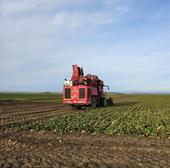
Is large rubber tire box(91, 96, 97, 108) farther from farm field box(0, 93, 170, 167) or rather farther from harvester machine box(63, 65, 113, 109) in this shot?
farm field box(0, 93, 170, 167)

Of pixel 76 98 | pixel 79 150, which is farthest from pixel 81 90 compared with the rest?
pixel 79 150

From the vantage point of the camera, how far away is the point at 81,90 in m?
31.5

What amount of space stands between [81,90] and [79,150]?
67.5 ft

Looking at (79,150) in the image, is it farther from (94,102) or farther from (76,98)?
(94,102)

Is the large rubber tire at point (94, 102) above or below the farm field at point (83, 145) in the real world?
above

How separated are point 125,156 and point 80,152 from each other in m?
1.40

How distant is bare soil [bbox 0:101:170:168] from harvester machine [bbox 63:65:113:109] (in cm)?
1627

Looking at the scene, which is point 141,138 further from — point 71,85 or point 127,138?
point 71,85

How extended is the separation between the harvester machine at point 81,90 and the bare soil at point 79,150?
53.4ft

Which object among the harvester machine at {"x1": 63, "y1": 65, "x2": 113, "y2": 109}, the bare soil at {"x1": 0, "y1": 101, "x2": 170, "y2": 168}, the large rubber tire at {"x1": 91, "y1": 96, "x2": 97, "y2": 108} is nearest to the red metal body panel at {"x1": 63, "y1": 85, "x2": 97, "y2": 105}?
the harvester machine at {"x1": 63, "y1": 65, "x2": 113, "y2": 109}

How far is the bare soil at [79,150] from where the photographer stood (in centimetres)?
906

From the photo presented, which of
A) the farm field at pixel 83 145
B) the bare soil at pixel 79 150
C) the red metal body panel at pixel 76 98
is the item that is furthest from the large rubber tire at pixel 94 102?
the bare soil at pixel 79 150

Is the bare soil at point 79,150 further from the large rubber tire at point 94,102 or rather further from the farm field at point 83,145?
the large rubber tire at point 94,102

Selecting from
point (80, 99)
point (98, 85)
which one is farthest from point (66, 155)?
point (98, 85)
